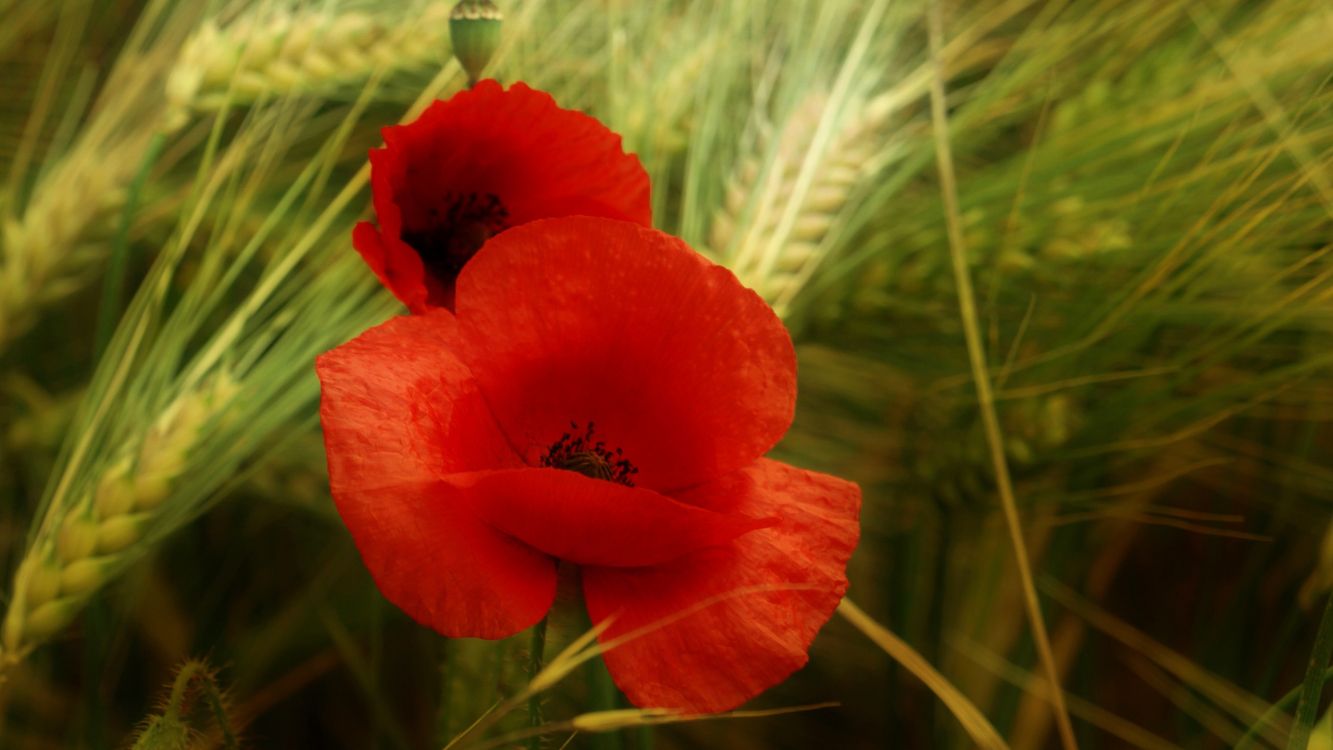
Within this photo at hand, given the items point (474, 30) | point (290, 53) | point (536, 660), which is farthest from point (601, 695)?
point (290, 53)

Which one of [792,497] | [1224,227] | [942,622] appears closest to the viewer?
[792,497]

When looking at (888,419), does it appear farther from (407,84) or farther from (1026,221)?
(407,84)

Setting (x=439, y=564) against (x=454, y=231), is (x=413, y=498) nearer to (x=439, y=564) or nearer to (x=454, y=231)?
(x=439, y=564)

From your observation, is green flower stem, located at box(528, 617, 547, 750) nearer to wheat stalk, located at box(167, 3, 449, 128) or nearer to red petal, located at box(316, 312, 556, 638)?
red petal, located at box(316, 312, 556, 638)

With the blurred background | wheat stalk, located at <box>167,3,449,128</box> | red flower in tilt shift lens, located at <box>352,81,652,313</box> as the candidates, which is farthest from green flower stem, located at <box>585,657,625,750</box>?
wheat stalk, located at <box>167,3,449,128</box>

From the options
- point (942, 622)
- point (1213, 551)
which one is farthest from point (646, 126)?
point (1213, 551)

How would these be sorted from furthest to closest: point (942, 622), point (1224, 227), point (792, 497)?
point (942, 622) → point (1224, 227) → point (792, 497)
